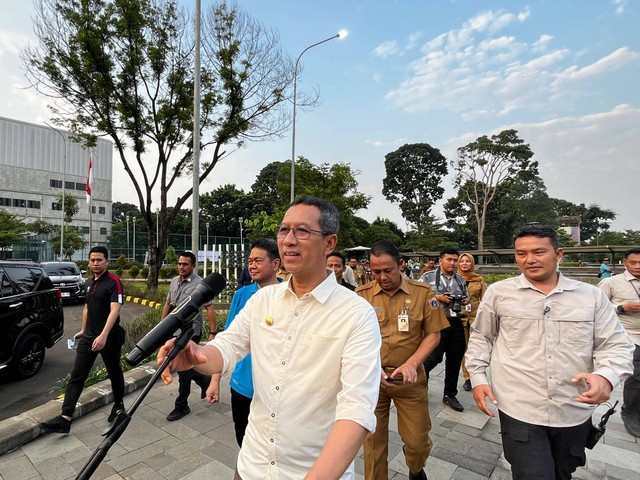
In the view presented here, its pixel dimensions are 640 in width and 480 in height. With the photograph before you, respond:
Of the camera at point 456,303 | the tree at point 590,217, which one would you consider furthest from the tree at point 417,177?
the camera at point 456,303

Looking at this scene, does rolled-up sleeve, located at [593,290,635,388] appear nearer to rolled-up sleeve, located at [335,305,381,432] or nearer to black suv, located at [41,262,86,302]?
rolled-up sleeve, located at [335,305,381,432]

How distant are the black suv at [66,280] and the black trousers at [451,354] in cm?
1280

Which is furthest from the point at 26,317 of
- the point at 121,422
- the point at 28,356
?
the point at 121,422

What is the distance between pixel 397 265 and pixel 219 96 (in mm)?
11142

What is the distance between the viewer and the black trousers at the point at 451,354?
4.39m

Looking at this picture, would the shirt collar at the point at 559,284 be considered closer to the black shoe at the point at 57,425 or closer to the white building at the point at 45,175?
the black shoe at the point at 57,425

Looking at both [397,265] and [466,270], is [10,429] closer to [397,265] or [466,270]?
[397,265]

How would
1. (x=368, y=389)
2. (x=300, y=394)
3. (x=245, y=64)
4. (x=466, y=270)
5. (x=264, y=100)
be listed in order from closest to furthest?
(x=368, y=389)
(x=300, y=394)
(x=466, y=270)
(x=245, y=64)
(x=264, y=100)

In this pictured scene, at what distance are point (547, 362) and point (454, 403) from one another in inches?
101

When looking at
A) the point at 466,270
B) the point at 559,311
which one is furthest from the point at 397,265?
the point at 466,270

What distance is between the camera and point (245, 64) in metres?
11.7

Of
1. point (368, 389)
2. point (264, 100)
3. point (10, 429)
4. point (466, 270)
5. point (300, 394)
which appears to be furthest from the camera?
point (264, 100)

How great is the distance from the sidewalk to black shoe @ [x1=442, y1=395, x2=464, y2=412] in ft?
0.31

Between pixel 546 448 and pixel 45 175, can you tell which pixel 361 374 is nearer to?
pixel 546 448
